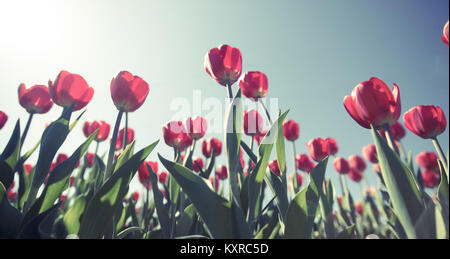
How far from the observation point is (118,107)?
99 cm

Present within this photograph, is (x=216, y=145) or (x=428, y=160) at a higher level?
(x=216, y=145)

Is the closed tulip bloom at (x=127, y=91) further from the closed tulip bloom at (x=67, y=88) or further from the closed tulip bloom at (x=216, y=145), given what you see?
the closed tulip bloom at (x=216, y=145)

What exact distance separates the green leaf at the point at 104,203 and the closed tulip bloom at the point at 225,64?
1.82 ft

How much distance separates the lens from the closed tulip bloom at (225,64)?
1.10 meters

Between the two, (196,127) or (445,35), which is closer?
(445,35)

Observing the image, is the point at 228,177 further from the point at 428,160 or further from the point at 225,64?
the point at 428,160

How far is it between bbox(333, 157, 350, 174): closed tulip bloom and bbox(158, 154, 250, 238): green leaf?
186 centimetres

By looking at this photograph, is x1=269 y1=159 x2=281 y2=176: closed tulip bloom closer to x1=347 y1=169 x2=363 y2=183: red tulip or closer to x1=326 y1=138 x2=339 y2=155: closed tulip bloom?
x1=326 y1=138 x2=339 y2=155: closed tulip bloom

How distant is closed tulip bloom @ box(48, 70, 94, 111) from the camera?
1.04m

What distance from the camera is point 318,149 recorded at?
162 centimetres

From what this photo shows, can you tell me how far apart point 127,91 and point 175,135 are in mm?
530


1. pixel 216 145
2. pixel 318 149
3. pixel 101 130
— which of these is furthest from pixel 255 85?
pixel 101 130

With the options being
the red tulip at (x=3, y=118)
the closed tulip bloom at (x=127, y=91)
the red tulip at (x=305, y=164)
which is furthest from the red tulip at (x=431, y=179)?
the red tulip at (x=3, y=118)
